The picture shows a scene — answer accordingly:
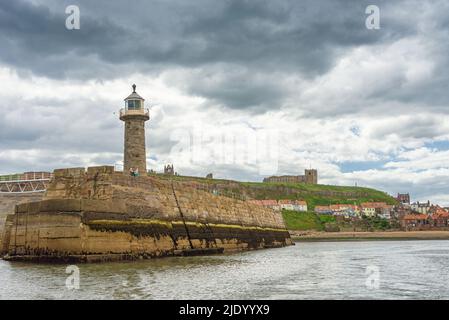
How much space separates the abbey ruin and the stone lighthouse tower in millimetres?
7604

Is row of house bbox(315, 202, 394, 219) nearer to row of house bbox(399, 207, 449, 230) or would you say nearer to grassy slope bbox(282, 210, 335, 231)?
grassy slope bbox(282, 210, 335, 231)

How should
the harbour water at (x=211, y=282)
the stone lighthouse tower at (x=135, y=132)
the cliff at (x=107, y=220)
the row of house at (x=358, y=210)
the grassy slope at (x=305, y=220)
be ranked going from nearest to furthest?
1. the harbour water at (x=211, y=282)
2. the cliff at (x=107, y=220)
3. the stone lighthouse tower at (x=135, y=132)
4. the grassy slope at (x=305, y=220)
5. the row of house at (x=358, y=210)

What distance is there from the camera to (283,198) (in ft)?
626

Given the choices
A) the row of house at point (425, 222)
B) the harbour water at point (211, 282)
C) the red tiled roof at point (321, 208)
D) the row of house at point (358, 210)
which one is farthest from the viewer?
the red tiled roof at point (321, 208)

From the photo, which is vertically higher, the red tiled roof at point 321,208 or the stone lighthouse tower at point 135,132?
the stone lighthouse tower at point 135,132

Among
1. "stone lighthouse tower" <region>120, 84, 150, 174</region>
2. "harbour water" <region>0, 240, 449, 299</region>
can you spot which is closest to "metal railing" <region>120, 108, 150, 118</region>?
"stone lighthouse tower" <region>120, 84, 150, 174</region>

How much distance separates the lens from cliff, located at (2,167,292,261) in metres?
21.9

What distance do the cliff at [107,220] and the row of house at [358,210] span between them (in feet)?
445

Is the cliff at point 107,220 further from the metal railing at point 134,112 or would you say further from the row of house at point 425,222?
the row of house at point 425,222

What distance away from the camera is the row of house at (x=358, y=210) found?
166 meters

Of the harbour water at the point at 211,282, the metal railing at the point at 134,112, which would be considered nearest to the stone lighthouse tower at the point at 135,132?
the metal railing at the point at 134,112

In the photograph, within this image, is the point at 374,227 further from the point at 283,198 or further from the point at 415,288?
the point at 415,288

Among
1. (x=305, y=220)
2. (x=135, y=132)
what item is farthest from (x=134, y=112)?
(x=305, y=220)
